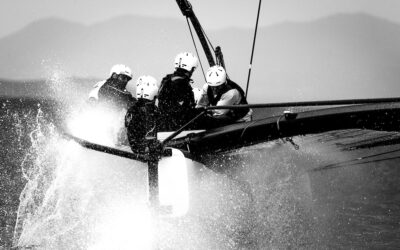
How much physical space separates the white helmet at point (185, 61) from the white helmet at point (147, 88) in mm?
594

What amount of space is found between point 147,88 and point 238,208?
8.86 feet

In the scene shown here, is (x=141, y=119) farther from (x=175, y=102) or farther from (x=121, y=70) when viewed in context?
(x=121, y=70)

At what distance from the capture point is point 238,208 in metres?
7.19

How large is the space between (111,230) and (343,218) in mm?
4944

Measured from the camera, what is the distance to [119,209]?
25.8 ft

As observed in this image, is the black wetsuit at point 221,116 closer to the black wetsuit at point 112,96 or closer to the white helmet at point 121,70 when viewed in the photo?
the black wetsuit at point 112,96

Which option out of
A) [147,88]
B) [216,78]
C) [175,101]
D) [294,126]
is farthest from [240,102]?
[294,126]

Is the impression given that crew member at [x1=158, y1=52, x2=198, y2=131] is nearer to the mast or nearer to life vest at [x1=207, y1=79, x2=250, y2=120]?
life vest at [x1=207, y1=79, x2=250, y2=120]

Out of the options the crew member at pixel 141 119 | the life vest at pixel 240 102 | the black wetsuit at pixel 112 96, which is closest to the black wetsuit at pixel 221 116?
the life vest at pixel 240 102

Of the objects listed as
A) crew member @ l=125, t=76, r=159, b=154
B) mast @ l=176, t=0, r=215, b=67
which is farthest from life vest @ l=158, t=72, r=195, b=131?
mast @ l=176, t=0, r=215, b=67

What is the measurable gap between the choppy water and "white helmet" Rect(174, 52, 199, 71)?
1.84 m

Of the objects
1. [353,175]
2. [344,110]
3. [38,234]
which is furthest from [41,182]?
[344,110]

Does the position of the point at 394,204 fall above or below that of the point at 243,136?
below

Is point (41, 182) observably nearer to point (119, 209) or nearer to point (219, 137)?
point (119, 209)
